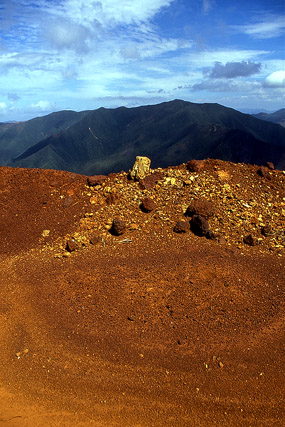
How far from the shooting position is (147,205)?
14.4 m

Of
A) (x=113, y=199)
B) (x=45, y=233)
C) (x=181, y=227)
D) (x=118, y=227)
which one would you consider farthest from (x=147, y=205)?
(x=45, y=233)

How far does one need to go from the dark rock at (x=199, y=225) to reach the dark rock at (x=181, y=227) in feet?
1.09

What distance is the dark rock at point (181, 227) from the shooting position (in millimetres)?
13318

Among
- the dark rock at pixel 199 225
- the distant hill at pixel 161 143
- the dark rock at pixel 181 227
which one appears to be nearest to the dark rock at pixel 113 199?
the dark rock at pixel 181 227

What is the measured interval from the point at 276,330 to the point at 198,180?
9.01m

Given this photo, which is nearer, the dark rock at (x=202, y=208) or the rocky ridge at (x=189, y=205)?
the rocky ridge at (x=189, y=205)

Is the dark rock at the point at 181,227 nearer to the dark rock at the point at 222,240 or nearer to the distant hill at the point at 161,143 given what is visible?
the dark rock at the point at 222,240

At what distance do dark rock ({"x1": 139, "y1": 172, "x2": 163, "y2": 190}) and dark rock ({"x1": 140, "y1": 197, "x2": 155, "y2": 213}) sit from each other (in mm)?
1334

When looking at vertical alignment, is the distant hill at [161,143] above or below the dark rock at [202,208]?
above

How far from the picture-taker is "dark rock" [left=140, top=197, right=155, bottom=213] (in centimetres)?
1438

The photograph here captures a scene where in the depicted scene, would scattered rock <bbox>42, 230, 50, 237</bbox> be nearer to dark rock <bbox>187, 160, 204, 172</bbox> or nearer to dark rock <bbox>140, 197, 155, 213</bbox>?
dark rock <bbox>140, 197, 155, 213</bbox>

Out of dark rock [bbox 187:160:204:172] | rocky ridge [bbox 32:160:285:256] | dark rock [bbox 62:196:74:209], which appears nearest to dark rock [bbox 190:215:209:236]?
rocky ridge [bbox 32:160:285:256]

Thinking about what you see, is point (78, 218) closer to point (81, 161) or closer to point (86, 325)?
point (86, 325)

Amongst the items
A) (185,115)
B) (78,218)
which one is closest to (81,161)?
(185,115)
